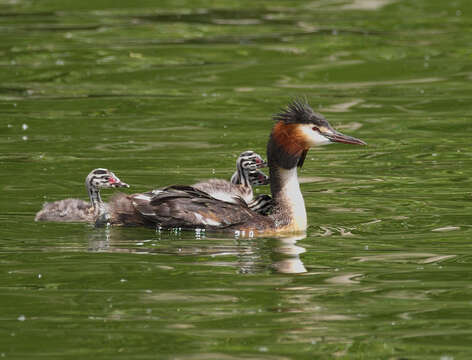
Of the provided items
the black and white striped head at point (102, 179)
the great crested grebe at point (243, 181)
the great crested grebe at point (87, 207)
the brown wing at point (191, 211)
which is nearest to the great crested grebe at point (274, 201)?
the brown wing at point (191, 211)

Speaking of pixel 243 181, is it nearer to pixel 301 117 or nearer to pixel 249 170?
pixel 249 170

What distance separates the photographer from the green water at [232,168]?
8.39 meters

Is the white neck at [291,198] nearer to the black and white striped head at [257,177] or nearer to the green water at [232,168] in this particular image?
the green water at [232,168]

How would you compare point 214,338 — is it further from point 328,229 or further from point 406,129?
point 406,129

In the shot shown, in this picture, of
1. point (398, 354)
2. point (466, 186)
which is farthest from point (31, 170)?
point (398, 354)

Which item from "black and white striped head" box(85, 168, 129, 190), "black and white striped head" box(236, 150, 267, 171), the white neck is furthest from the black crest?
"black and white striped head" box(85, 168, 129, 190)

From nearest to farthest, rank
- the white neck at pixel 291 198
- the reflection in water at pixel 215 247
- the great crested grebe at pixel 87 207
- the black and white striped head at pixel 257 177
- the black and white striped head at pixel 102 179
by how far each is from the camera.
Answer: the reflection in water at pixel 215 247
the white neck at pixel 291 198
the great crested grebe at pixel 87 207
the black and white striped head at pixel 102 179
the black and white striped head at pixel 257 177

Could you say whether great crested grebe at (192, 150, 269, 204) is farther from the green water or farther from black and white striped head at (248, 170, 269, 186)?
the green water

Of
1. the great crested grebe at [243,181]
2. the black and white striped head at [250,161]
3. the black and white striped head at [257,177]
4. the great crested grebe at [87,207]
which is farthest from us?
the black and white striped head at [257,177]

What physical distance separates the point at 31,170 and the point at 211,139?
2.68m

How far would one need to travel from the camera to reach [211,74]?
2036 cm

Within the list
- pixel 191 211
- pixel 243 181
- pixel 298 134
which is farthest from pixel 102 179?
pixel 298 134

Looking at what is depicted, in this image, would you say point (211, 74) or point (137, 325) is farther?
point (211, 74)

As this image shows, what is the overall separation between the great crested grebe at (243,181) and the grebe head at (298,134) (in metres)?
0.79
